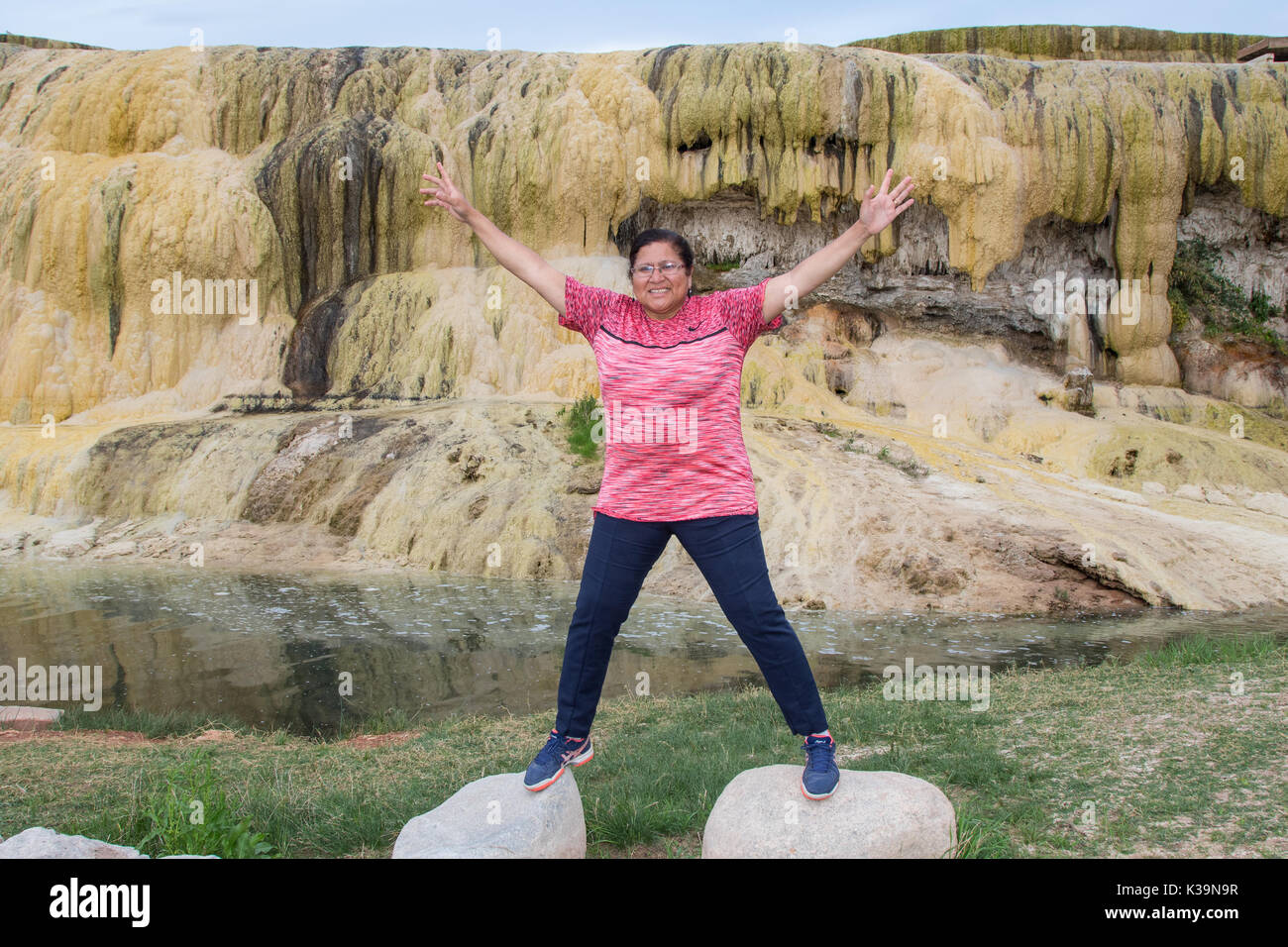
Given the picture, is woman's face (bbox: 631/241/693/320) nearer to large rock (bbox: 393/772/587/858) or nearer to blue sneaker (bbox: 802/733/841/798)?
blue sneaker (bbox: 802/733/841/798)

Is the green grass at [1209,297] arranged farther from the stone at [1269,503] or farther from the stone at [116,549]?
the stone at [116,549]

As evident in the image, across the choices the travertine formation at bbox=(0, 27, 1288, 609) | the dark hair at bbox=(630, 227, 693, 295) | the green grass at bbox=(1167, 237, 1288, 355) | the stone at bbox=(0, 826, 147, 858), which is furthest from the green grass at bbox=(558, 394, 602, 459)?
the green grass at bbox=(1167, 237, 1288, 355)

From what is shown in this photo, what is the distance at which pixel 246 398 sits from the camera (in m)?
19.4

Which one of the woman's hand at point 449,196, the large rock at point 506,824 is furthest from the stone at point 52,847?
the woman's hand at point 449,196

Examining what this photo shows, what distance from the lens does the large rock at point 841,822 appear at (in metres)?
2.94

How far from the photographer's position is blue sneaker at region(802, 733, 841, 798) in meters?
3.05

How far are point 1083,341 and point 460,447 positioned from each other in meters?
A: 13.7

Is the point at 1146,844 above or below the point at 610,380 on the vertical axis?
below

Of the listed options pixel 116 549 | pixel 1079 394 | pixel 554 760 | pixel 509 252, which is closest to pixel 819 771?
pixel 554 760

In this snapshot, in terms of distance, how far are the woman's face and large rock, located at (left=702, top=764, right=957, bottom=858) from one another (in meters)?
1.64

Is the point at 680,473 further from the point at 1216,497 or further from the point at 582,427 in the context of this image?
the point at 1216,497
